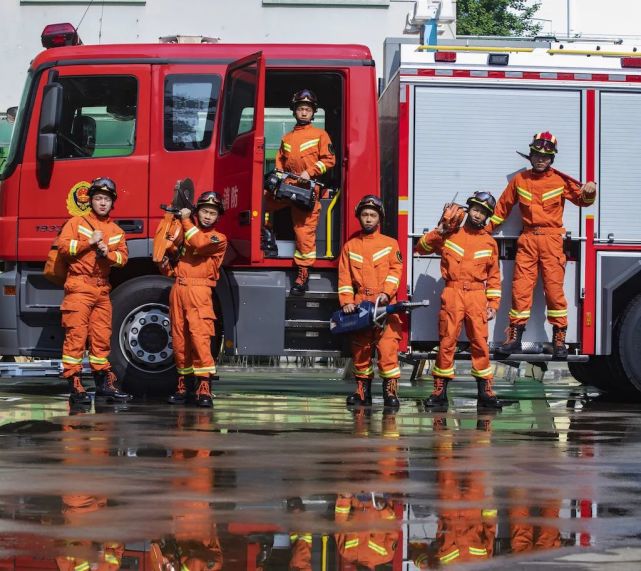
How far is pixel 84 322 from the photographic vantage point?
36.1ft

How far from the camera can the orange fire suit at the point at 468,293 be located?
1101cm

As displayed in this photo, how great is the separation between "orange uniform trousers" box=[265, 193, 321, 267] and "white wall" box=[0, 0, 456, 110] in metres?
13.0

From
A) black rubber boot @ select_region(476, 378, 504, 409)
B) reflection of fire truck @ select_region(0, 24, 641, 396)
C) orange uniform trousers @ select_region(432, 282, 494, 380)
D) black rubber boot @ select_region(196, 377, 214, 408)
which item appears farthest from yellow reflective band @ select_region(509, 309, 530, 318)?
black rubber boot @ select_region(196, 377, 214, 408)

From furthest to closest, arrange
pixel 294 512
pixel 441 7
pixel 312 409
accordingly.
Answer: pixel 441 7 → pixel 312 409 → pixel 294 512

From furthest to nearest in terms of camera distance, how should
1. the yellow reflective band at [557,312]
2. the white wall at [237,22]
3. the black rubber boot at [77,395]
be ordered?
the white wall at [237,22] < the yellow reflective band at [557,312] < the black rubber boot at [77,395]

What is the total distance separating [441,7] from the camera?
77.9 feet

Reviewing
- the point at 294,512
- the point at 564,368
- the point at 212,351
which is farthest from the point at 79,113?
the point at 564,368

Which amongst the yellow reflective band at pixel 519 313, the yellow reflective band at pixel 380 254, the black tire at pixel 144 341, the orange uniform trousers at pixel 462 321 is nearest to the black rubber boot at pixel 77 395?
the black tire at pixel 144 341

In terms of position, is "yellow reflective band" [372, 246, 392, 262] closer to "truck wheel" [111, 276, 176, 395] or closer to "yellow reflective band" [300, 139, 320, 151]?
"yellow reflective band" [300, 139, 320, 151]

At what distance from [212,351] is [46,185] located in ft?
6.31

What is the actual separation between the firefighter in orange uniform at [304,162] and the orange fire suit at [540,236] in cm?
151

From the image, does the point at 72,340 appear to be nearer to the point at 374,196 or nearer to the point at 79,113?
the point at 79,113

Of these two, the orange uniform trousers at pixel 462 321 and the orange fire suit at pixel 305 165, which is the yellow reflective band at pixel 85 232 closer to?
the orange fire suit at pixel 305 165

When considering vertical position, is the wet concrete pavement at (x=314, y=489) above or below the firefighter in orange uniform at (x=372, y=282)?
below
